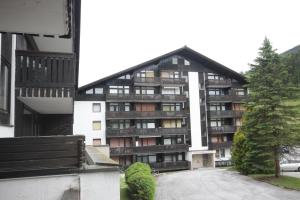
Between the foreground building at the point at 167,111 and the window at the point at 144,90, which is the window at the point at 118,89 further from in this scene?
the window at the point at 144,90

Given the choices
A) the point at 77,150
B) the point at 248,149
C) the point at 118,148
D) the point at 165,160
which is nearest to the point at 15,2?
the point at 77,150

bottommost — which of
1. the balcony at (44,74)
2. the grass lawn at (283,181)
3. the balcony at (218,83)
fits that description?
the grass lawn at (283,181)

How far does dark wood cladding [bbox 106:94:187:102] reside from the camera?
3952 cm

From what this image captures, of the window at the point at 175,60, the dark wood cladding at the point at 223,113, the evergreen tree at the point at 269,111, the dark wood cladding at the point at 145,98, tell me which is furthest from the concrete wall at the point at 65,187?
the dark wood cladding at the point at 223,113

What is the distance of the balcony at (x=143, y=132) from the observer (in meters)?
38.5

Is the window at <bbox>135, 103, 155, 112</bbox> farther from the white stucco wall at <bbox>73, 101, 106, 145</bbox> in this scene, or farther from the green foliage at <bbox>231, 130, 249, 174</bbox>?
the green foliage at <bbox>231, 130, 249, 174</bbox>

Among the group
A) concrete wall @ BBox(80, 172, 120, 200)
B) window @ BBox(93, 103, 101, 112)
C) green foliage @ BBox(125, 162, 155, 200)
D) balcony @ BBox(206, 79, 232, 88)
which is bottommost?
green foliage @ BBox(125, 162, 155, 200)

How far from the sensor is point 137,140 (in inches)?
1586

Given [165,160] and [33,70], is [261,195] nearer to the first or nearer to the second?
[33,70]

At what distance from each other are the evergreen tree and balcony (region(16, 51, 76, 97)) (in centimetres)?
2185

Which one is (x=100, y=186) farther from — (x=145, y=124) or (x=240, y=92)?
(x=240, y=92)

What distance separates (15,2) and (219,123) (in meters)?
44.8

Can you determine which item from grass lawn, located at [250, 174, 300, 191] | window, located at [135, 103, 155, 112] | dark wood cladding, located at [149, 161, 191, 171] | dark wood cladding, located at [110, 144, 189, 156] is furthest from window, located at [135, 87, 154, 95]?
grass lawn, located at [250, 174, 300, 191]

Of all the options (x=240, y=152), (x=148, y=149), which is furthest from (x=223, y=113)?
(x=240, y=152)
